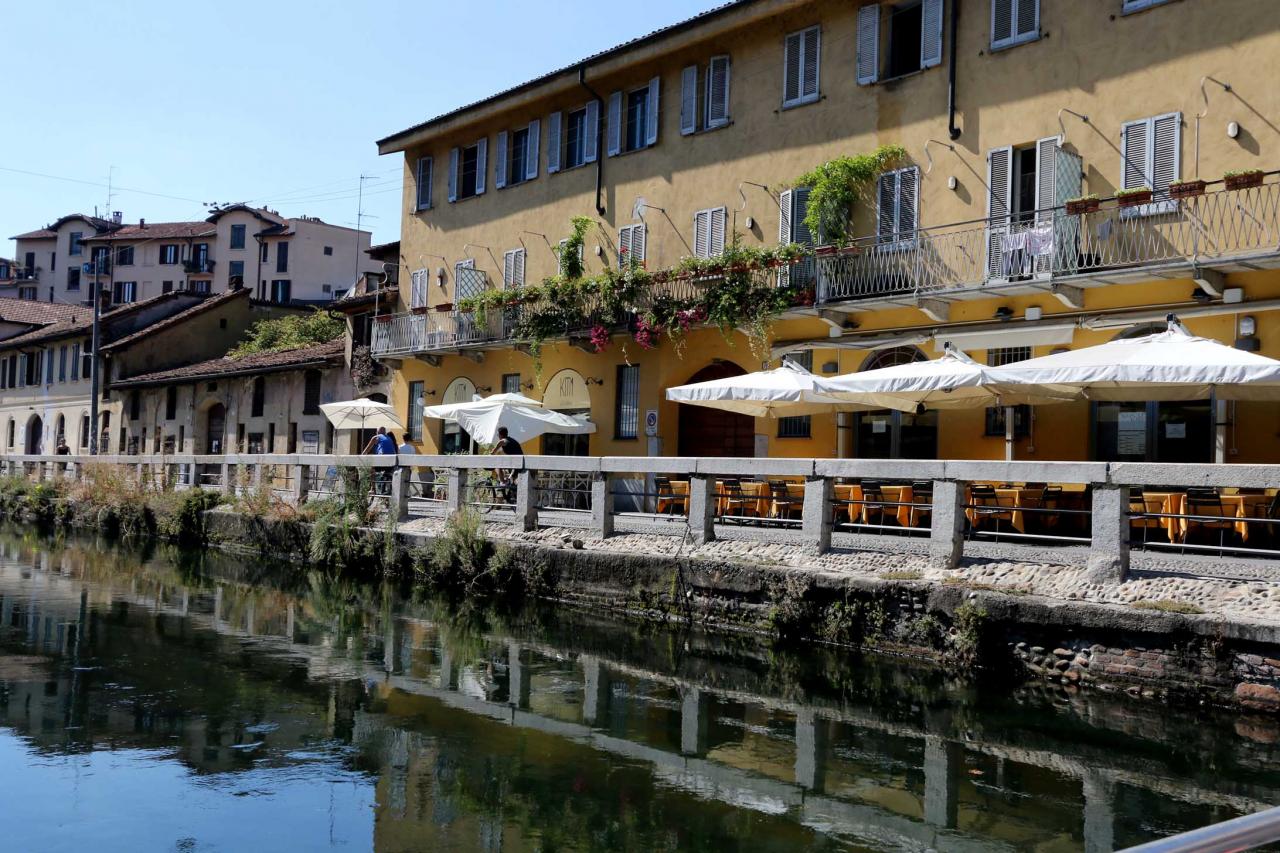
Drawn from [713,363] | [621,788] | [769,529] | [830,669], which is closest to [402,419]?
[713,363]

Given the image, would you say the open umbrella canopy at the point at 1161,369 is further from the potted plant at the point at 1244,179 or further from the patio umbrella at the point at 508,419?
the patio umbrella at the point at 508,419

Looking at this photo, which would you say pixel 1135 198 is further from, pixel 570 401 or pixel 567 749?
pixel 570 401

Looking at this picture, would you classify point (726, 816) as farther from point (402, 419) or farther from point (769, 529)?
point (402, 419)

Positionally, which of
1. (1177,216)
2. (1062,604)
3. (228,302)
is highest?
(228,302)

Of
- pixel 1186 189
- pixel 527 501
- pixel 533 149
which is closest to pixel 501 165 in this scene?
pixel 533 149

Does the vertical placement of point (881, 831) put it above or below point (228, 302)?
below

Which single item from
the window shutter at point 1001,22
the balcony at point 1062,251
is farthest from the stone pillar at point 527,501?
the window shutter at point 1001,22

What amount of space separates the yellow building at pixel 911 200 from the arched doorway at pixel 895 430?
0.12 feet

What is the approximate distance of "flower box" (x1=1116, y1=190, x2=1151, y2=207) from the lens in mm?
14828

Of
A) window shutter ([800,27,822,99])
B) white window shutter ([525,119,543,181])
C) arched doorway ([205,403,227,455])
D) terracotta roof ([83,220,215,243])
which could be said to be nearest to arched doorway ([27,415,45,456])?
arched doorway ([205,403,227,455])

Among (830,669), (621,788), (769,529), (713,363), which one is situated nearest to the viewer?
(621,788)

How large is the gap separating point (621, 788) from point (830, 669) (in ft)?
12.9

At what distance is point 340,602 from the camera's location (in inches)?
606

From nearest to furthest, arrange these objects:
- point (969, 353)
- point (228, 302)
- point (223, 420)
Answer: point (969, 353), point (223, 420), point (228, 302)
